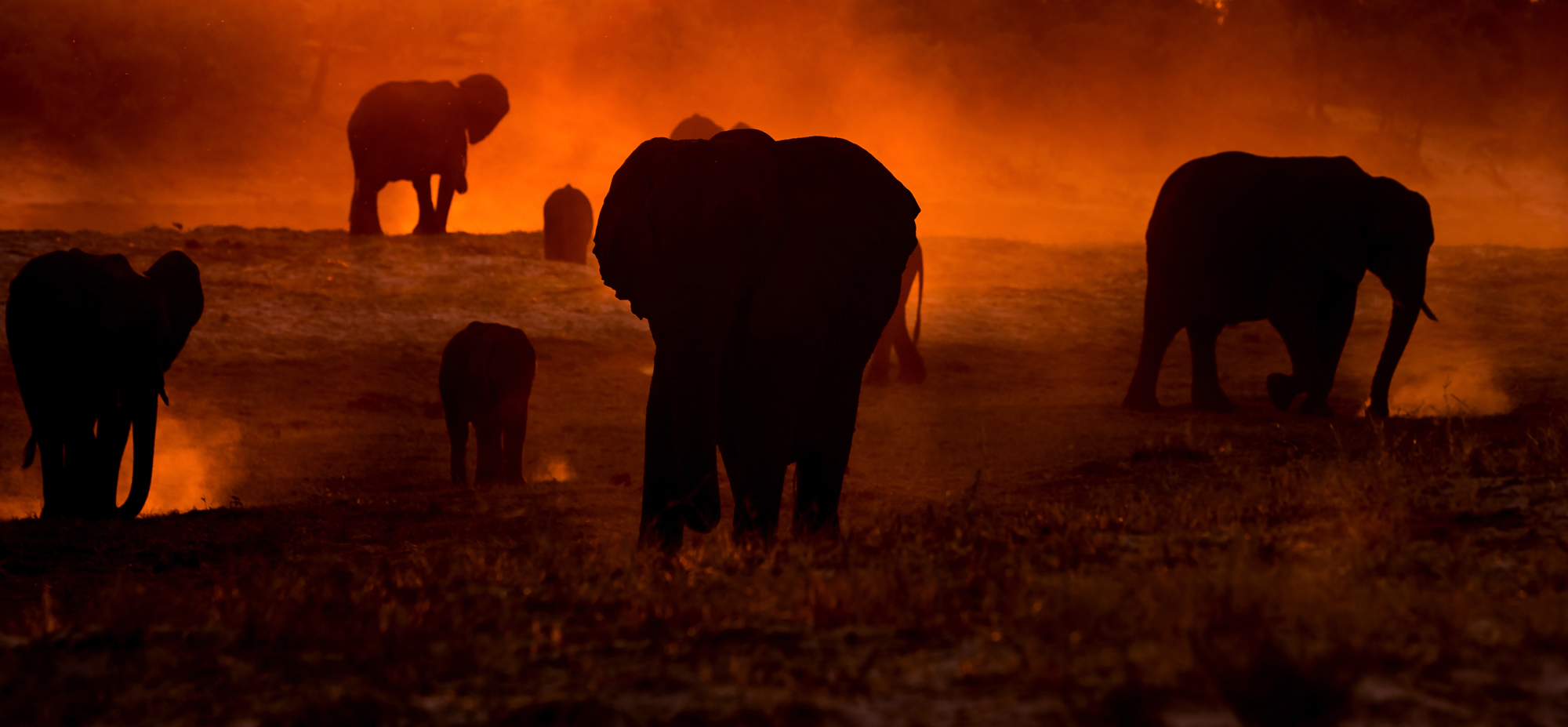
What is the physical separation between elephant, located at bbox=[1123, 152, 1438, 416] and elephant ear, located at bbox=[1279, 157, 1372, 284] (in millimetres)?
11

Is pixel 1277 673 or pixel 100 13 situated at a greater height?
pixel 100 13

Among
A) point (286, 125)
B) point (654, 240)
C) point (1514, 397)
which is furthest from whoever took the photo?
point (286, 125)

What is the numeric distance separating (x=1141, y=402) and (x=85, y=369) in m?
10.8

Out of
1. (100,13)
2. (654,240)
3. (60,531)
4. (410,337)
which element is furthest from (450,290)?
(100,13)

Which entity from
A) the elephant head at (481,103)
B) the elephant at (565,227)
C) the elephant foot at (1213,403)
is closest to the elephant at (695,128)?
the elephant at (565,227)

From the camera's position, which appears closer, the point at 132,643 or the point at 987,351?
the point at 132,643

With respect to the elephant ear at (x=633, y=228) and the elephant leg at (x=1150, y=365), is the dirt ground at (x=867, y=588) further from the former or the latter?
the elephant leg at (x=1150, y=365)

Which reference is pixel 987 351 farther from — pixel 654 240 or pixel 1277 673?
pixel 1277 673

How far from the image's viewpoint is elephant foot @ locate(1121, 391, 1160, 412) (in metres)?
15.5

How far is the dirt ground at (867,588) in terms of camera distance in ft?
11.2


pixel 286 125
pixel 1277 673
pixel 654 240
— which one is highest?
pixel 286 125

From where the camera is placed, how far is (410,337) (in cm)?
2014

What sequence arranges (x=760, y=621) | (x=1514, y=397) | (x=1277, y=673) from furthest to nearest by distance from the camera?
(x=1514, y=397), (x=760, y=621), (x=1277, y=673)

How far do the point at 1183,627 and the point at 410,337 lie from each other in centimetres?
1776
